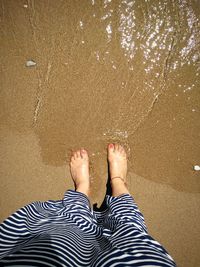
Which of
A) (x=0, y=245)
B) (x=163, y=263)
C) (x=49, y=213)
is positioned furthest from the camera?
(x=49, y=213)

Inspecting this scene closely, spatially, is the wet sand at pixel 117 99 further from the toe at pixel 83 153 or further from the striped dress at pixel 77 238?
the striped dress at pixel 77 238

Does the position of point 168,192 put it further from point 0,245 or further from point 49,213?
point 0,245

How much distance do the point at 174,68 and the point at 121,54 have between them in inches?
18.8

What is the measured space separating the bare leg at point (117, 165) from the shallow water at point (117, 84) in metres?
0.15

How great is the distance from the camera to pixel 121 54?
2143 mm

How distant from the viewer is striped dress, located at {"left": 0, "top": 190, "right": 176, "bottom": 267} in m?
1.06

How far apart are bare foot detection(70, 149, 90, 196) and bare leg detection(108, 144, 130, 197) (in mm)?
215

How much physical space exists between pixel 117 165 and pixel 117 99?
573 millimetres

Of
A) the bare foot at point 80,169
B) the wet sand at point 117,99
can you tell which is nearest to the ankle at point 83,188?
the bare foot at point 80,169

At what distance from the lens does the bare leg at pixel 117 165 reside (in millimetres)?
2080

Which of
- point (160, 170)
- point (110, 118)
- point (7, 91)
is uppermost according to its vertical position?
point (7, 91)

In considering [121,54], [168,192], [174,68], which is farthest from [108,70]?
[168,192]

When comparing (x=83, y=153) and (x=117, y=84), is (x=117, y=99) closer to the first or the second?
(x=117, y=84)

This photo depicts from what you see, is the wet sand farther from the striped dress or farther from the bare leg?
the striped dress
